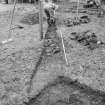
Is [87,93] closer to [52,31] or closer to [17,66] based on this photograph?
[17,66]

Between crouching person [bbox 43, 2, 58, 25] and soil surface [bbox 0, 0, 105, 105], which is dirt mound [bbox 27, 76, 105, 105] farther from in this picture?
crouching person [bbox 43, 2, 58, 25]

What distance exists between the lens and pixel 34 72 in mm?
2795

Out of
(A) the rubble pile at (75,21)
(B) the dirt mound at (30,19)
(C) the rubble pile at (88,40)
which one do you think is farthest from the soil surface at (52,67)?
(B) the dirt mound at (30,19)

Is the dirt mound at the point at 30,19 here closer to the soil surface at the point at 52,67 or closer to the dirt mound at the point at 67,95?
the soil surface at the point at 52,67

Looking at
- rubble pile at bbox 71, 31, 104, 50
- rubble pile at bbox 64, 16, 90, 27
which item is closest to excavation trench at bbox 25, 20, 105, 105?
rubble pile at bbox 71, 31, 104, 50

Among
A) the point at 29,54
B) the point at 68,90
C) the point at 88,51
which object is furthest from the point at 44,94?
the point at 88,51

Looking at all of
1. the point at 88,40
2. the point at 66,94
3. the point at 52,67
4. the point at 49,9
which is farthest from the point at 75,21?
the point at 66,94

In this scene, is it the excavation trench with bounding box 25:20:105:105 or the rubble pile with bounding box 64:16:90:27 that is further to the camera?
the rubble pile with bounding box 64:16:90:27

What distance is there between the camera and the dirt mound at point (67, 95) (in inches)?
85.7

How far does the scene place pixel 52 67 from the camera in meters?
2.98

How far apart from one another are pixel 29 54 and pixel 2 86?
108cm

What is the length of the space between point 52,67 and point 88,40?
137cm

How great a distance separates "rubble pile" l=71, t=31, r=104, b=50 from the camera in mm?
3733

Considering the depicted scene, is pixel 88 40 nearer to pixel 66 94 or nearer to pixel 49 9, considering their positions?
pixel 49 9
